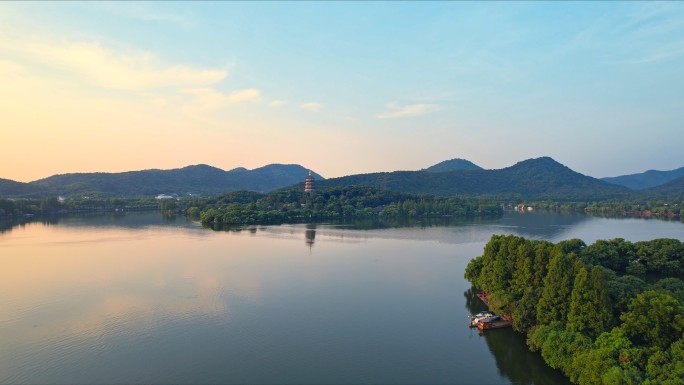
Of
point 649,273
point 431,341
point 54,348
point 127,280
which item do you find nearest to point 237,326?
point 54,348

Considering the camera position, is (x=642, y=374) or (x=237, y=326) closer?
(x=642, y=374)

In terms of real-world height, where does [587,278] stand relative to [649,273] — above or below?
above

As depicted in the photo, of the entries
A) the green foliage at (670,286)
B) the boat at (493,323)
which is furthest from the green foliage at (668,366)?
the boat at (493,323)

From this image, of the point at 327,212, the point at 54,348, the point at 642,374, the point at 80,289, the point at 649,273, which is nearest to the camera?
the point at 642,374

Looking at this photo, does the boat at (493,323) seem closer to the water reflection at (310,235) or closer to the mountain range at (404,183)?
the water reflection at (310,235)

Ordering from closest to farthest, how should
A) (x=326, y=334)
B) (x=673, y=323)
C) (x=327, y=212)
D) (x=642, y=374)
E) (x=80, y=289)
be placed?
1. (x=642, y=374)
2. (x=673, y=323)
3. (x=326, y=334)
4. (x=80, y=289)
5. (x=327, y=212)

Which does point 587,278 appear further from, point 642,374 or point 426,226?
point 426,226

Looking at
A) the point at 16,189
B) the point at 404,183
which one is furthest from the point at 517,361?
Answer: the point at 16,189
